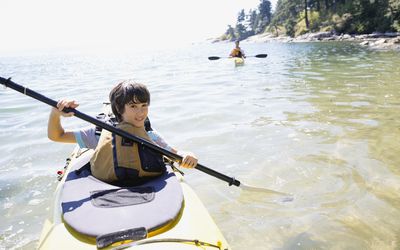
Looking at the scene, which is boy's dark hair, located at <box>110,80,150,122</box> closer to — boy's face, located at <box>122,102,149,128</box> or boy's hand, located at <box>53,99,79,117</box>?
boy's face, located at <box>122,102,149,128</box>

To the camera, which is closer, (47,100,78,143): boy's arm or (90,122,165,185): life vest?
(90,122,165,185): life vest

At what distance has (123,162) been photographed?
2.96 metres

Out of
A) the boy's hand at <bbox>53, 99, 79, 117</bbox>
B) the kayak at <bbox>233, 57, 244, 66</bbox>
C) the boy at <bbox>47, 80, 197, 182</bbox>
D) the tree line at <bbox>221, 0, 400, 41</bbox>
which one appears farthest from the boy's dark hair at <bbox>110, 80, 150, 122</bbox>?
the tree line at <bbox>221, 0, 400, 41</bbox>

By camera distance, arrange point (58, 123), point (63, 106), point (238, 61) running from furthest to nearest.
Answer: point (238, 61) → point (58, 123) → point (63, 106)

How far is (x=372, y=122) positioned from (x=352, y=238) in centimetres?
416

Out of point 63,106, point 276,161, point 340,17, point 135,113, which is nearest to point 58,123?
point 63,106

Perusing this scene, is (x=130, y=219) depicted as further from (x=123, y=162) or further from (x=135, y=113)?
(x=135, y=113)

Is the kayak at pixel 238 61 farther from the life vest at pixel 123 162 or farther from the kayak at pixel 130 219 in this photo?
the kayak at pixel 130 219

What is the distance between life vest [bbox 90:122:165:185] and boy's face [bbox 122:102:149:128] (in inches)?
8.1

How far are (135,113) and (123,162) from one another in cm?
46

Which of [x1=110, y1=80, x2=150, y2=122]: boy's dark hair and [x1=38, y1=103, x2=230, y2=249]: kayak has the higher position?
[x1=110, y1=80, x2=150, y2=122]: boy's dark hair

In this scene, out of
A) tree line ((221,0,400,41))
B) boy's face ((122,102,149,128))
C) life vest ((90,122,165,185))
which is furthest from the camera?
tree line ((221,0,400,41))

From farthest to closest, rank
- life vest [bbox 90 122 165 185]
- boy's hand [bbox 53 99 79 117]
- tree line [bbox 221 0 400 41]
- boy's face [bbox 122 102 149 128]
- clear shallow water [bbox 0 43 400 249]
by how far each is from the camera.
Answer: tree line [bbox 221 0 400 41] → clear shallow water [bbox 0 43 400 249] → boy's hand [bbox 53 99 79 117] → boy's face [bbox 122 102 149 128] → life vest [bbox 90 122 165 185]

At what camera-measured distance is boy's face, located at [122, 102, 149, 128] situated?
305 centimetres
